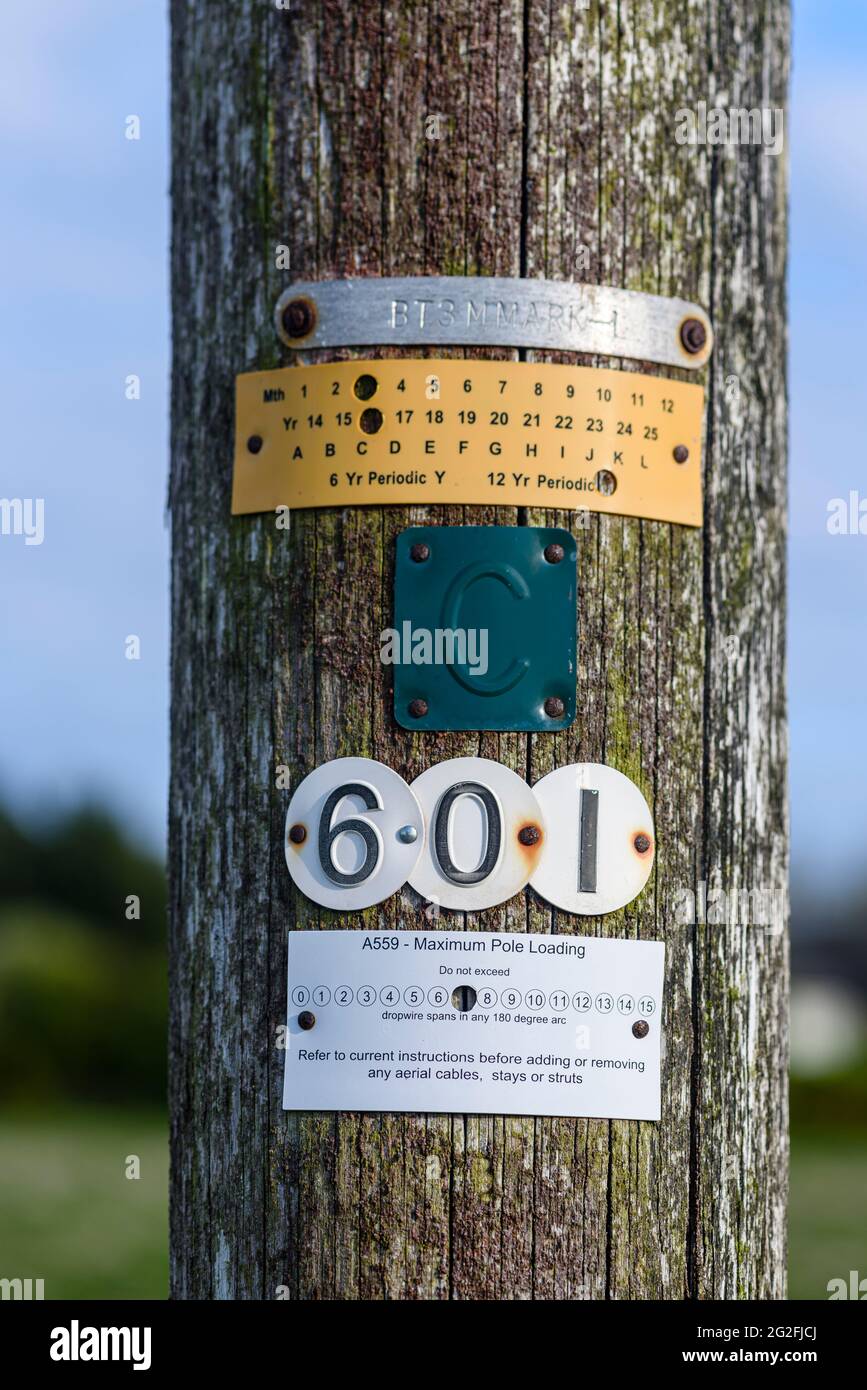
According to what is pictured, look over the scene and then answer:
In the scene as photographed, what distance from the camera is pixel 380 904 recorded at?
219 cm

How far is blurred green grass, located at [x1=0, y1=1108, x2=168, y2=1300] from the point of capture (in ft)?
35.6

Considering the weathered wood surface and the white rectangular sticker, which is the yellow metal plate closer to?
the weathered wood surface

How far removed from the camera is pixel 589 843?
2213 millimetres

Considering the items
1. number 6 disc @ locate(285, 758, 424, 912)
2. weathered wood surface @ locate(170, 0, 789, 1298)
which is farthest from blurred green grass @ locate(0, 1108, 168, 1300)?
number 6 disc @ locate(285, 758, 424, 912)

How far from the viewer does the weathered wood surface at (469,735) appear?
2.18 m

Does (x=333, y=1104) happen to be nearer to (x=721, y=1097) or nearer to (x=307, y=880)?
(x=307, y=880)

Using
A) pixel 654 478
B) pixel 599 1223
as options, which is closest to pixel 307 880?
pixel 599 1223

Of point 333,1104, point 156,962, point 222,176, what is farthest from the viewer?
point 156,962

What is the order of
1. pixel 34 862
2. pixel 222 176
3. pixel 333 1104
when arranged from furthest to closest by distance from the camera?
pixel 34 862 < pixel 222 176 < pixel 333 1104

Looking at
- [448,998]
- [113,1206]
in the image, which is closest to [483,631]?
[448,998]

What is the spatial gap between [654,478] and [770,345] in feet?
1.09

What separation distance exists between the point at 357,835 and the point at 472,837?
151 millimetres

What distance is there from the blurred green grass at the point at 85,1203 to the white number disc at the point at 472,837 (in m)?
7.35

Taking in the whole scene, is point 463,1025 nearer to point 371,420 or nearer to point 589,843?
point 589,843
